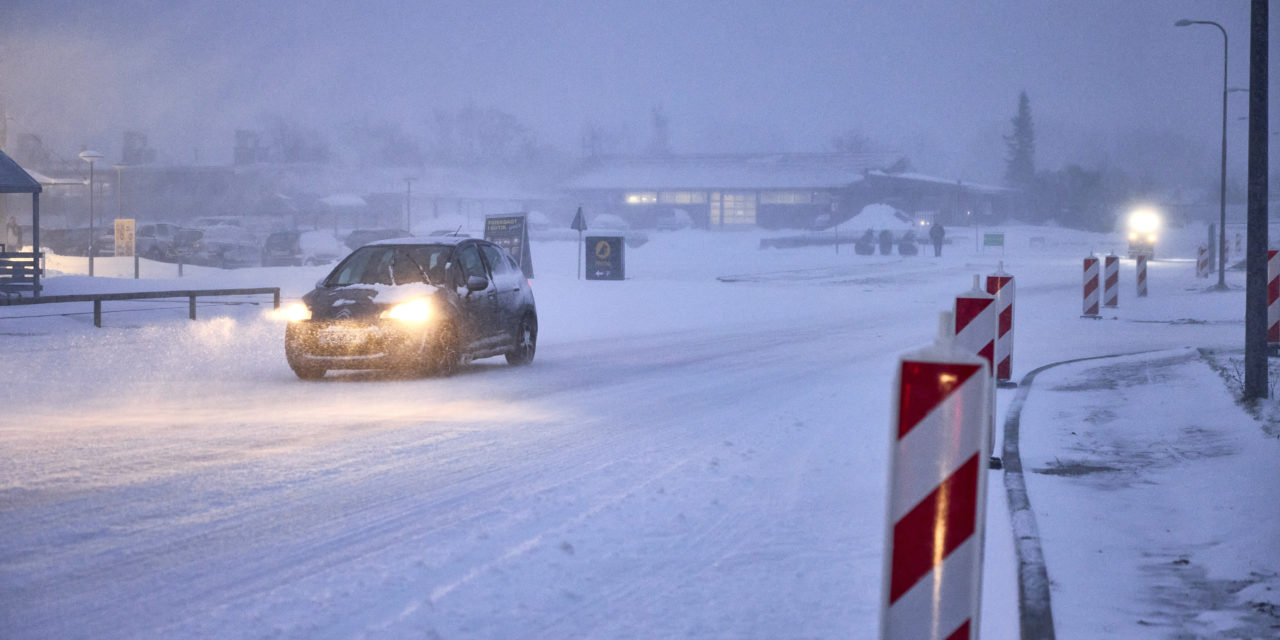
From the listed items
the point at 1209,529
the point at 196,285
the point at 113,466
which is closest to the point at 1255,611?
the point at 1209,529

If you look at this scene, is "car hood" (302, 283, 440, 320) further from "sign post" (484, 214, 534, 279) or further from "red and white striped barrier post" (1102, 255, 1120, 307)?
"sign post" (484, 214, 534, 279)

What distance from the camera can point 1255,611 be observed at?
5.27m

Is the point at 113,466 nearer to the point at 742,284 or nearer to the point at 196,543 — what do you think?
the point at 196,543

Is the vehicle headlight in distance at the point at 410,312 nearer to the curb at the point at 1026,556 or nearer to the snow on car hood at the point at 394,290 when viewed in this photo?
the snow on car hood at the point at 394,290

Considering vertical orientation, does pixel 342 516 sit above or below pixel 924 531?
below

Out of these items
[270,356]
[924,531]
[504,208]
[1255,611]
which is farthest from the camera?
[504,208]

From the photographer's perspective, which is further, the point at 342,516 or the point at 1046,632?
the point at 342,516

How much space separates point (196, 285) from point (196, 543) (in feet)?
96.4

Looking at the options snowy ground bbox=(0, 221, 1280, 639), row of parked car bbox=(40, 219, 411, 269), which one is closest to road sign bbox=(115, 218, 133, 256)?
row of parked car bbox=(40, 219, 411, 269)

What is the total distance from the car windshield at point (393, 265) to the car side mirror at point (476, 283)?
1.27 ft

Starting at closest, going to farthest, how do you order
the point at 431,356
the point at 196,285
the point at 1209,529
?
the point at 1209,529 → the point at 431,356 → the point at 196,285

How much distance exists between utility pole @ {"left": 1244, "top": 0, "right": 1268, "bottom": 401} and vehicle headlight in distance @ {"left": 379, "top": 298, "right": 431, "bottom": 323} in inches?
331

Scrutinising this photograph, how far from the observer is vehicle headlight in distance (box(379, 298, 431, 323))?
1389 centimetres

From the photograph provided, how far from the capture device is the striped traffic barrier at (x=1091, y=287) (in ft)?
79.4
